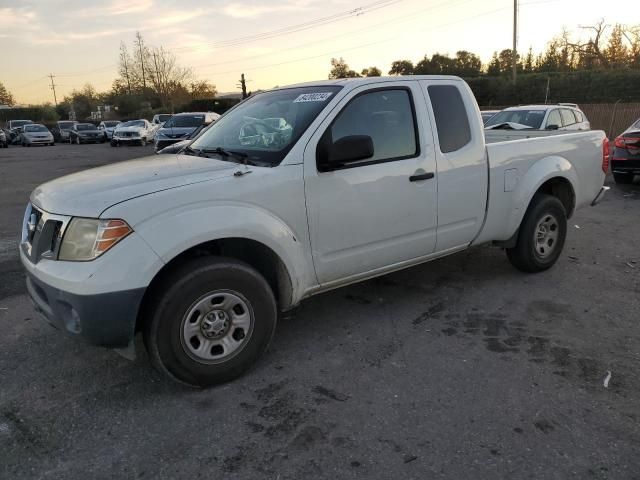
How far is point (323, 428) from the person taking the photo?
9.21 ft

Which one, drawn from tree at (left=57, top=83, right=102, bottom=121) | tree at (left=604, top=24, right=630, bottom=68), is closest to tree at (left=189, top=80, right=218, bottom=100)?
tree at (left=57, top=83, right=102, bottom=121)

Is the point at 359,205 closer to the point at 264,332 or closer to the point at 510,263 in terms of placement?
the point at 264,332

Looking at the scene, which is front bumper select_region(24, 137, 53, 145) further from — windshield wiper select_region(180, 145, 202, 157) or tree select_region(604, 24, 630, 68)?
tree select_region(604, 24, 630, 68)

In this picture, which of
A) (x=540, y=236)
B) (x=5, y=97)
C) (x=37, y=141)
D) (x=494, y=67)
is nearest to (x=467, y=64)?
(x=494, y=67)

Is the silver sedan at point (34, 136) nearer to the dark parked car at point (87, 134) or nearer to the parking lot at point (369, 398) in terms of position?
the dark parked car at point (87, 134)

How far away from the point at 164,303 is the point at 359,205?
1510mm

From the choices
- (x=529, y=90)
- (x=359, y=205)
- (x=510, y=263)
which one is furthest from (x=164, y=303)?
(x=529, y=90)

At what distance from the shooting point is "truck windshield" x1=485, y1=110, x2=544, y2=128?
450 inches

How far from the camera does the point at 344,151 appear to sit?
11.2 ft

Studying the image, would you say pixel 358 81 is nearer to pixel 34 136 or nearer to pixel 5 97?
pixel 34 136

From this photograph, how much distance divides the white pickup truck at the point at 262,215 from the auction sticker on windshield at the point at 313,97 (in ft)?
0.04

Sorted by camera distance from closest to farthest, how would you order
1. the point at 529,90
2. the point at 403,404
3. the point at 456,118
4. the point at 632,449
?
the point at 632,449
the point at 403,404
the point at 456,118
the point at 529,90

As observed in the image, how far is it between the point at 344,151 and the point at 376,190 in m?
0.46

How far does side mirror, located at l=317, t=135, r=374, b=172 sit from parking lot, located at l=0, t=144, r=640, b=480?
135 cm
